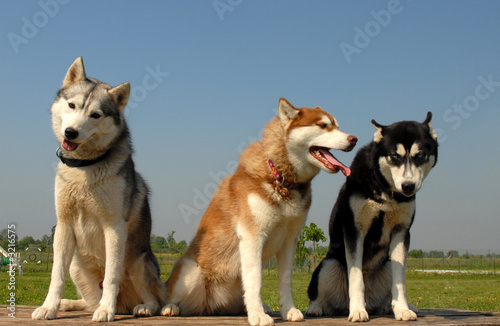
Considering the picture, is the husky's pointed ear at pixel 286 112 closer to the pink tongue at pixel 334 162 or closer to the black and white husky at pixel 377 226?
the pink tongue at pixel 334 162

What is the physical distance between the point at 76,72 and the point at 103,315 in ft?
8.58

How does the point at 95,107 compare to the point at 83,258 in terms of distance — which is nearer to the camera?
the point at 95,107

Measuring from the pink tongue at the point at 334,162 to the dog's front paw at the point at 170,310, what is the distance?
8.00ft

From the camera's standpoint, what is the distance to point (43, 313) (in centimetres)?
412

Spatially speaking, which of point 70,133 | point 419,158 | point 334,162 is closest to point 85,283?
point 70,133

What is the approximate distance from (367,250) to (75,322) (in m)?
3.26

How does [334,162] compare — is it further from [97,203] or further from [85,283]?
[85,283]

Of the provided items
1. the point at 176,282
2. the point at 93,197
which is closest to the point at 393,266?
the point at 176,282

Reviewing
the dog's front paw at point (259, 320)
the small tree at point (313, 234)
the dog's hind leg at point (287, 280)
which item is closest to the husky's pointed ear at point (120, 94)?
the dog's hind leg at point (287, 280)

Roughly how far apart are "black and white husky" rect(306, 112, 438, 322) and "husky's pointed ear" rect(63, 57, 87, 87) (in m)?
3.36

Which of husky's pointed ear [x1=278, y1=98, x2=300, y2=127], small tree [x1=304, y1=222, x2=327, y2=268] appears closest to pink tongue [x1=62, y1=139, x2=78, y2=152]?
husky's pointed ear [x1=278, y1=98, x2=300, y2=127]

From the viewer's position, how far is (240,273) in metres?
4.87

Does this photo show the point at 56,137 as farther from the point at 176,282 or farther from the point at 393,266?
the point at 393,266

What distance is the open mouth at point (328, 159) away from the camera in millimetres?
4559
